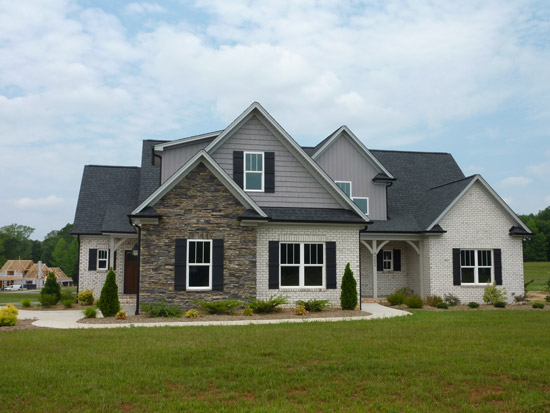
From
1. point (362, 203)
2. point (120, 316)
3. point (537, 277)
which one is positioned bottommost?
point (537, 277)

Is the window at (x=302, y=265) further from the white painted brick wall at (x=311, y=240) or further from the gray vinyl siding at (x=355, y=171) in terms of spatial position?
the gray vinyl siding at (x=355, y=171)

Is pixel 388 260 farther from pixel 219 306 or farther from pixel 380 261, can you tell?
pixel 219 306

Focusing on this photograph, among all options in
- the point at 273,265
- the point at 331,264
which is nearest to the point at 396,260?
the point at 331,264

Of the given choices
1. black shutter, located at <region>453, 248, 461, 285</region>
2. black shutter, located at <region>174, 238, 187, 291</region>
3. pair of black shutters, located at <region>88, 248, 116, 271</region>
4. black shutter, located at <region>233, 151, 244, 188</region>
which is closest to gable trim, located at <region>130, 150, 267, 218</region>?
black shutter, located at <region>233, 151, 244, 188</region>

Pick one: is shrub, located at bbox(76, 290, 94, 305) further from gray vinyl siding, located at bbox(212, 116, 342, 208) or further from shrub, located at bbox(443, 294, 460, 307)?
shrub, located at bbox(443, 294, 460, 307)

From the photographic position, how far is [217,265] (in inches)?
688

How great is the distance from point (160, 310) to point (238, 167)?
6212mm

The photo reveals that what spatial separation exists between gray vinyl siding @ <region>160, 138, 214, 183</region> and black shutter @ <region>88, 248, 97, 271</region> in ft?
20.2

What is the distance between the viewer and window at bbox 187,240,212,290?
1742cm

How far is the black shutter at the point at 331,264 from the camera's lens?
18938 millimetres

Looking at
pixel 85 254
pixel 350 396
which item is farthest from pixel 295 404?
pixel 85 254

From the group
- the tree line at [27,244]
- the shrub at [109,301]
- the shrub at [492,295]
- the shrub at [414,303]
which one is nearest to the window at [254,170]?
the shrub at [109,301]

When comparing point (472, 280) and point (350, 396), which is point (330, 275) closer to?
point (472, 280)

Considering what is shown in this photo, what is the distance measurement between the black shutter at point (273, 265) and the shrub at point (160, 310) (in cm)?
362
